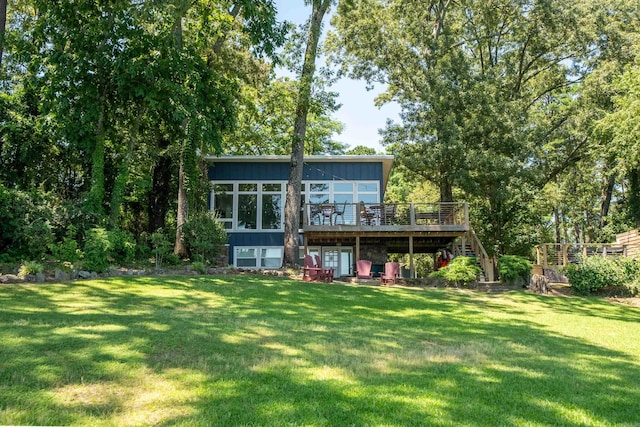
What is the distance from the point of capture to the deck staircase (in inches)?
574

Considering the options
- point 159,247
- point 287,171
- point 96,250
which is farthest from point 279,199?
point 96,250

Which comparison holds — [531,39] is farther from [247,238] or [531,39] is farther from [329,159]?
[247,238]

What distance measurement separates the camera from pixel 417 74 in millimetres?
20391

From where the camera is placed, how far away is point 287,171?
58.5ft

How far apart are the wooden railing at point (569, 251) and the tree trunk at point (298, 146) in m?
10.7

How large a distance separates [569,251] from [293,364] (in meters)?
18.1

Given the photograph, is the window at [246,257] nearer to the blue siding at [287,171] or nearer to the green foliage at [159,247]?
the blue siding at [287,171]

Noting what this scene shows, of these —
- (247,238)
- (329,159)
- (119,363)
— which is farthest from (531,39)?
(119,363)

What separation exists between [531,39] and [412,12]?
5992mm

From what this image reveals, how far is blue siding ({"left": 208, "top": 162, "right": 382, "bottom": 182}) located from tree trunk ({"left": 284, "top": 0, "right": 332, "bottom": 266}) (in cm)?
289

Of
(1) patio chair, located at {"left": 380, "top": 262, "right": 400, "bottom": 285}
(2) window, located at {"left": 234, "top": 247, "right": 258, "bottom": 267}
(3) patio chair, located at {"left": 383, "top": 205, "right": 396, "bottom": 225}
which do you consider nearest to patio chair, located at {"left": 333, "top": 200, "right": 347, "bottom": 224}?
(3) patio chair, located at {"left": 383, "top": 205, "right": 396, "bottom": 225}

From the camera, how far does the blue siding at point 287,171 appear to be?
1775cm

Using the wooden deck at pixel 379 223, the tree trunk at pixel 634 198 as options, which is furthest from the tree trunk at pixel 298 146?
the tree trunk at pixel 634 198

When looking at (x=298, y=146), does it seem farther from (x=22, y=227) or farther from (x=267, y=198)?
(x=22, y=227)
